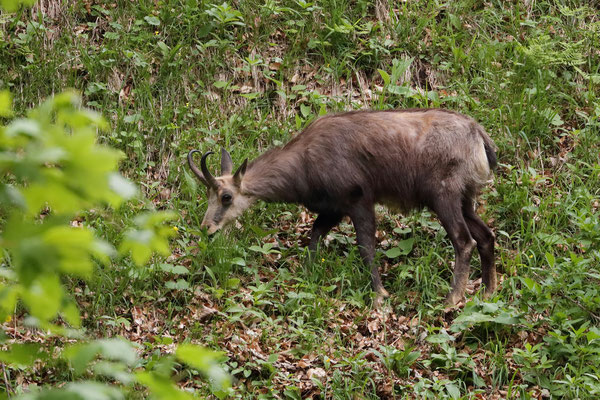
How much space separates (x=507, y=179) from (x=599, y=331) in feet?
9.84

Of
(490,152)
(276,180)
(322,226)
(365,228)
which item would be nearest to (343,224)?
(322,226)

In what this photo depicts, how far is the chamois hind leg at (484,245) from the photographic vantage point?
24.7 feet

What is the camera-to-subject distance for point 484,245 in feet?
25.0

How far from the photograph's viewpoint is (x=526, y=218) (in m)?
8.13

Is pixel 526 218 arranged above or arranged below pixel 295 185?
below

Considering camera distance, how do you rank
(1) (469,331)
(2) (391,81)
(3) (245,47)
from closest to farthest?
(1) (469,331) < (2) (391,81) < (3) (245,47)

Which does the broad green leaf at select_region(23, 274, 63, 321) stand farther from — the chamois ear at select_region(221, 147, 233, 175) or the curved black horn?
the chamois ear at select_region(221, 147, 233, 175)

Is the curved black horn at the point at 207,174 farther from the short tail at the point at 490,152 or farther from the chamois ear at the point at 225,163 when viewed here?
the short tail at the point at 490,152

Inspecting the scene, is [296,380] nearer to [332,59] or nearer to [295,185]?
[295,185]

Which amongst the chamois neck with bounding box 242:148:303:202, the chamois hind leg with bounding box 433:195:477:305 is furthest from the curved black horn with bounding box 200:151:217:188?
the chamois hind leg with bounding box 433:195:477:305

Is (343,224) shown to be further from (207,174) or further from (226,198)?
(207,174)

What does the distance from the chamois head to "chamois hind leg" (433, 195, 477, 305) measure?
2102mm

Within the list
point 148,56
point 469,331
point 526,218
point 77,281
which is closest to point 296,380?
point 469,331

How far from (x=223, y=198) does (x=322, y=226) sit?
1.14 m
